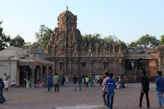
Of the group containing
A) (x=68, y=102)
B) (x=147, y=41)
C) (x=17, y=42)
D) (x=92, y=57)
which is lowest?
(x=68, y=102)

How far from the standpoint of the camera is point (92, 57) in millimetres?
49844

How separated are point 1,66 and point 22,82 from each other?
4.09 m

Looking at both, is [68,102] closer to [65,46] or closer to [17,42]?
[65,46]

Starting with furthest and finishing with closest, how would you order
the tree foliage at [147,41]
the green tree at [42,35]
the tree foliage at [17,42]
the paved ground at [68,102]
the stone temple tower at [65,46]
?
the tree foliage at [147,41]
the green tree at [42,35]
the stone temple tower at [65,46]
the tree foliage at [17,42]
the paved ground at [68,102]

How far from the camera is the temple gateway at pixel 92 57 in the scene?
159 ft

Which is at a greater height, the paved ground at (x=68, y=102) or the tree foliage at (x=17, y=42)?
the tree foliage at (x=17, y=42)

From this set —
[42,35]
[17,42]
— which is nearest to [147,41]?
[42,35]

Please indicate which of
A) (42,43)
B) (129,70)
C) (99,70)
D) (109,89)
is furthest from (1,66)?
(42,43)

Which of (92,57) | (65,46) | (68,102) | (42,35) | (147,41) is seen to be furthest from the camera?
(147,41)

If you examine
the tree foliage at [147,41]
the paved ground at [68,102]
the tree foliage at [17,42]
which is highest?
the tree foliage at [147,41]

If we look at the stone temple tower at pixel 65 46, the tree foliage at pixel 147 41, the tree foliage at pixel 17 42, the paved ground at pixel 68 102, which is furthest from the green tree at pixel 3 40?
the tree foliage at pixel 147 41

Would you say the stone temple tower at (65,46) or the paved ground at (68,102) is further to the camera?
the stone temple tower at (65,46)

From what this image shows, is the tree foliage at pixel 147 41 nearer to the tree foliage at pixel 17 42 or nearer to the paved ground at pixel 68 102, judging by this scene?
the tree foliage at pixel 17 42

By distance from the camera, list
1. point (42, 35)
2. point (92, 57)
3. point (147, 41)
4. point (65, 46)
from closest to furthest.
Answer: point (92, 57), point (65, 46), point (42, 35), point (147, 41)
